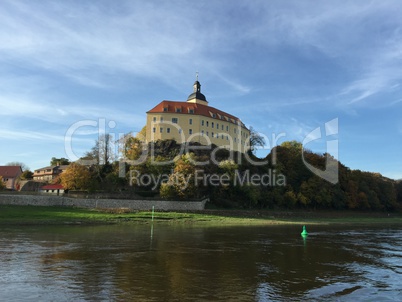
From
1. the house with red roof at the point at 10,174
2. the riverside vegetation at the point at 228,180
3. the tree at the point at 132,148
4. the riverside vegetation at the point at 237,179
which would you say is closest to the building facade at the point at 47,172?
the house with red roof at the point at 10,174

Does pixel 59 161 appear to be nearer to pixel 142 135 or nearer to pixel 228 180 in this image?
pixel 142 135

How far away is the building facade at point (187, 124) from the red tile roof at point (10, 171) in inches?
2037

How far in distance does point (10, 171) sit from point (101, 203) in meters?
72.4

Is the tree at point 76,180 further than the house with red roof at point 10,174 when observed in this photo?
No

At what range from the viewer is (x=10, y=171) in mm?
111000

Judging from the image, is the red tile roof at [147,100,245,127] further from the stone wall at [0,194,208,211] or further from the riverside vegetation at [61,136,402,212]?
the stone wall at [0,194,208,211]

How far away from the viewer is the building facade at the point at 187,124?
88688mm

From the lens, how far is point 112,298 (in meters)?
10.4

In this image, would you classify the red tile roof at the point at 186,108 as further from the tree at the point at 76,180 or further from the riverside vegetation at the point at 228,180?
the tree at the point at 76,180

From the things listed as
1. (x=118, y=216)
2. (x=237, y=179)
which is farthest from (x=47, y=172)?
(x=118, y=216)

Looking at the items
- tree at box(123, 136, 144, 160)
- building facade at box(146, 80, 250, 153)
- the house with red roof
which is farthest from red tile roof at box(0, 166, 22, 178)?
tree at box(123, 136, 144, 160)

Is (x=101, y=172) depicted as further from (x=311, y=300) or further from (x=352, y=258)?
(x=311, y=300)

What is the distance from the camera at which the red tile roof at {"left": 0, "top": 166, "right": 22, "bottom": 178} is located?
359 ft

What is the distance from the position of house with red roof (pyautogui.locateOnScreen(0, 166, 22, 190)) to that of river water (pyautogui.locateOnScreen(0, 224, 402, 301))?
97.8 meters
